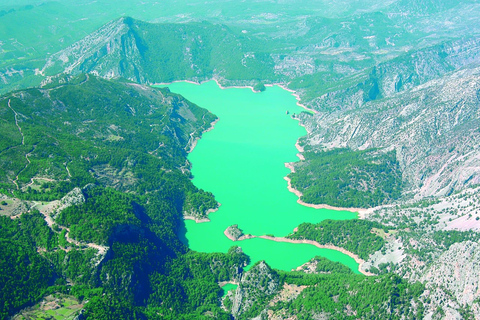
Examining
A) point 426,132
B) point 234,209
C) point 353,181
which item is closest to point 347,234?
point 353,181

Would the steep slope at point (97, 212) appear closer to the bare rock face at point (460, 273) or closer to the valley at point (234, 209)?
the valley at point (234, 209)

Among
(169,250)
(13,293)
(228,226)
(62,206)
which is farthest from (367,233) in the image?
(13,293)

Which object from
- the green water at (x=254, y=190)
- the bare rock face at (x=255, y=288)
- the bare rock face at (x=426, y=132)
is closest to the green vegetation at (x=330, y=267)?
the green water at (x=254, y=190)

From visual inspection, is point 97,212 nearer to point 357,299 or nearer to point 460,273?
point 357,299

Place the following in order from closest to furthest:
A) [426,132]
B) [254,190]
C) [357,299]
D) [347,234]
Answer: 1. [357,299]
2. [347,234]
3. [254,190]
4. [426,132]

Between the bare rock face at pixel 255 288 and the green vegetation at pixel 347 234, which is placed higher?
the green vegetation at pixel 347 234

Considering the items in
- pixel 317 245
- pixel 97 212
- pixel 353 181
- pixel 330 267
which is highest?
pixel 353 181

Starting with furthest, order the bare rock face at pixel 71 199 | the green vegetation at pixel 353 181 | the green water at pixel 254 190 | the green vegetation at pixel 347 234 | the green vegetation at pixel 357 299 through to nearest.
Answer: the green vegetation at pixel 353 181, the green water at pixel 254 190, the green vegetation at pixel 347 234, the bare rock face at pixel 71 199, the green vegetation at pixel 357 299
